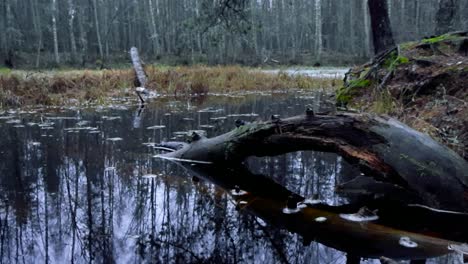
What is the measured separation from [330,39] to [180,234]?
42791 millimetres

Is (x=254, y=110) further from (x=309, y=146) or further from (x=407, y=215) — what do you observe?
(x=407, y=215)

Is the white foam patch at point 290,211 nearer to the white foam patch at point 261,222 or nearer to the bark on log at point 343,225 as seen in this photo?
the bark on log at point 343,225

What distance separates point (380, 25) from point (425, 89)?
3.40 metres

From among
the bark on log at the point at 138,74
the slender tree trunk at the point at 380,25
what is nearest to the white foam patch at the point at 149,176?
the slender tree trunk at the point at 380,25

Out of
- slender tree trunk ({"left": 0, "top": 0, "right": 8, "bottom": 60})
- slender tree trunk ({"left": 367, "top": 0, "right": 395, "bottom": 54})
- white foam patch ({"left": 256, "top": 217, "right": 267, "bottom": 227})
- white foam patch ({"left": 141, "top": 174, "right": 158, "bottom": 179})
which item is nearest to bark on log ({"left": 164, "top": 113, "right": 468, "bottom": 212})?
white foam patch ({"left": 256, "top": 217, "right": 267, "bottom": 227})

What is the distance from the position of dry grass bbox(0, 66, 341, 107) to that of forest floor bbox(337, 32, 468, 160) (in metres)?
6.66

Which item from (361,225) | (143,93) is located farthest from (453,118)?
(143,93)

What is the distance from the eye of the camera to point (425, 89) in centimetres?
551

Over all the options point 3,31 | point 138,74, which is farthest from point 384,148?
point 3,31

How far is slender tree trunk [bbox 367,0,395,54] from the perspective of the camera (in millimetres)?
8375

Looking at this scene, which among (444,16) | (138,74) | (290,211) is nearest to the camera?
(290,211)

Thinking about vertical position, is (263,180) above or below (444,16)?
below

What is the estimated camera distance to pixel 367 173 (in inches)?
131

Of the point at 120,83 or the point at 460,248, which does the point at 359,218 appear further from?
the point at 120,83
